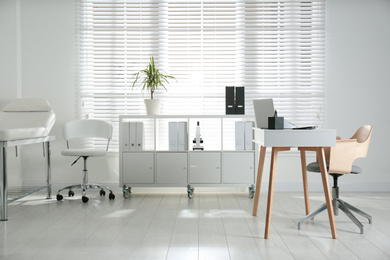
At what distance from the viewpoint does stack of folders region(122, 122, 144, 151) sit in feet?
16.1

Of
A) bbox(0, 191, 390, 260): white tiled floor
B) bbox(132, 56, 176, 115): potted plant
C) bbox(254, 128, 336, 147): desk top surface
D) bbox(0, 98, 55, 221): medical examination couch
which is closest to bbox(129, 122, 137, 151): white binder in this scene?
bbox(132, 56, 176, 115): potted plant

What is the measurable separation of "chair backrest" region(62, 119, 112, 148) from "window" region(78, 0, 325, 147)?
0.30 m

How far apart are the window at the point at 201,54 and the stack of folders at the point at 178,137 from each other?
0.47 m

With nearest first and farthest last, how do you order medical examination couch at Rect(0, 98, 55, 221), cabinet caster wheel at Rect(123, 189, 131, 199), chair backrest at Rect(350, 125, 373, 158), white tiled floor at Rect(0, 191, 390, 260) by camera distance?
white tiled floor at Rect(0, 191, 390, 260) < chair backrest at Rect(350, 125, 373, 158) < medical examination couch at Rect(0, 98, 55, 221) < cabinet caster wheel at Rect(123, 189, 131, 199)

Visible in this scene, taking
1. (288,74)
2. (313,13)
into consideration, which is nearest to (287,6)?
(313,13)

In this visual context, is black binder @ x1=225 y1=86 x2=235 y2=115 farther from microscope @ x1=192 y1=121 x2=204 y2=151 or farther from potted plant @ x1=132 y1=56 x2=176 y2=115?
potted plant @ x1=132 y1=56 x2=176 y2=115

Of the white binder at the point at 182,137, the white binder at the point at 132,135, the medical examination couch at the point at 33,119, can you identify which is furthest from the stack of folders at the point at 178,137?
the medical examination couch at the point at 33,119

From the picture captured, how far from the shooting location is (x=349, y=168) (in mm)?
3412

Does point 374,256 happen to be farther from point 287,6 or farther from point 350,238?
point 287,6

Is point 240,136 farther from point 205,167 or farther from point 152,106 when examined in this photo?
point 152,106

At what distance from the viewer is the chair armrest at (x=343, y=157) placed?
340 centimetres

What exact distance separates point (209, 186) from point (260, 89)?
4.61ft

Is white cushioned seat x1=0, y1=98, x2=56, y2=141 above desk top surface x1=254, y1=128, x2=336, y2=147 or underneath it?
above

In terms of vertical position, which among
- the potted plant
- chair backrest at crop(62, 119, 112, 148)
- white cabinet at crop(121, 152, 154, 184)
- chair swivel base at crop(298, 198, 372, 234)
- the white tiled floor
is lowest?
the white tiled floor
